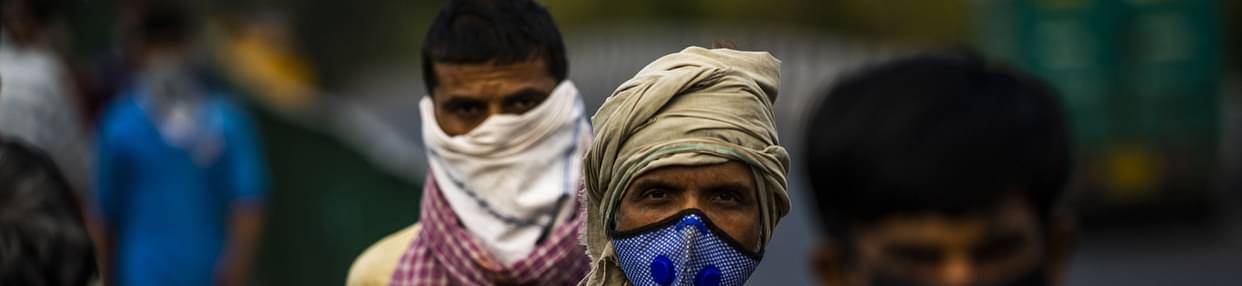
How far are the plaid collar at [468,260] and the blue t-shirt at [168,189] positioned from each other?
12.3 feet

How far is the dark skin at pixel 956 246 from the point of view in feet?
8.75

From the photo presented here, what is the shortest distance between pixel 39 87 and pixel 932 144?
5.42 meters

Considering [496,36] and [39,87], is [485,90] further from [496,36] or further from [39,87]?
[39,87]

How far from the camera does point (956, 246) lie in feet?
8.77

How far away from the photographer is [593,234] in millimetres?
3924

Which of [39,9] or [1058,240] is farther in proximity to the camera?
[39,9]

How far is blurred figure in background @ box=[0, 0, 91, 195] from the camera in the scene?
734 centimetres

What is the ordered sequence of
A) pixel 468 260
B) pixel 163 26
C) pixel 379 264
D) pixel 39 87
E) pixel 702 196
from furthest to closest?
pixel 163 26
pixel 39 87
pixel 379 264
pixel 468 260
pixel 702 196

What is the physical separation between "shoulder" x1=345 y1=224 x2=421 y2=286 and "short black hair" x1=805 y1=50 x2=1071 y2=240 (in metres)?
2.01

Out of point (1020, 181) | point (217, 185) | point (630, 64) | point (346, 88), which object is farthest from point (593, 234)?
point (346, 88)

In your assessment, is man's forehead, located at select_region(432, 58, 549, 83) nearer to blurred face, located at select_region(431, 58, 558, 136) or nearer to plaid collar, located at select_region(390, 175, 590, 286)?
blurred face, located at select_region(431, 58, 558, 136)

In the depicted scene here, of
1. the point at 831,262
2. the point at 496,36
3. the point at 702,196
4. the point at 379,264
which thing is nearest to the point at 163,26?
the point at 379,264

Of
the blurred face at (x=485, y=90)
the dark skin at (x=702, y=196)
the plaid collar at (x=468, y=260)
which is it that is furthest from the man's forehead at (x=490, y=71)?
the dark skin at (x=702, y=196)

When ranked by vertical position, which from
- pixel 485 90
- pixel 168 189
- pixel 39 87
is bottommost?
pixel 168 189
